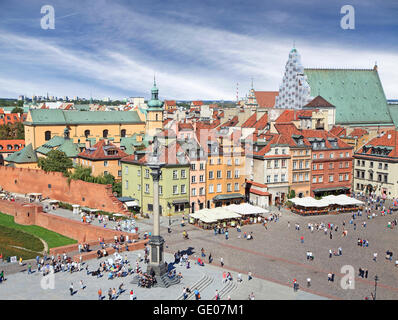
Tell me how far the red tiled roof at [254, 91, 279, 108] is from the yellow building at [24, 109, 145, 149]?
31.6 meters

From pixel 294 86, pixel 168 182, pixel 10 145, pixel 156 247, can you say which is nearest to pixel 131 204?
pixel 168 182

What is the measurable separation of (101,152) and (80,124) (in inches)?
1282

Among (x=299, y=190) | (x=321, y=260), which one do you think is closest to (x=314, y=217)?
(x=299, y=190)

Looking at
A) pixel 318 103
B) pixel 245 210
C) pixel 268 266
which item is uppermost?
pixel 318 103

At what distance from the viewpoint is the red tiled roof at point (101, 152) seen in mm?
75875

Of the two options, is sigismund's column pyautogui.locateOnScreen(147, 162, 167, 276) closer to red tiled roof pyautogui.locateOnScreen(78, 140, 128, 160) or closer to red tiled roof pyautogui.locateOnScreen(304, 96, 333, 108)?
red tiled roof pyautogui.locateOnScreen(78, 140, 128, 160)

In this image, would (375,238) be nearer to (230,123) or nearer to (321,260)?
(321,260)

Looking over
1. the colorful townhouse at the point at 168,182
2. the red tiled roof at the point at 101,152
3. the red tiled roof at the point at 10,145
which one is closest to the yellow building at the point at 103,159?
the red tiled roof at the point at 101,152

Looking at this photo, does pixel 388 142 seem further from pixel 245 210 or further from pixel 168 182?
pixel 168 182

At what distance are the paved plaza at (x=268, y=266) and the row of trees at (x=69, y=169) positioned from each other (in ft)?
42.7

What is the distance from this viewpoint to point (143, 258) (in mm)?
45406

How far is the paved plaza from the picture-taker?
3688 centimetres

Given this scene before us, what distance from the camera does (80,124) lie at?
Result: 107 m

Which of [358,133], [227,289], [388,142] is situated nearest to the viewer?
[227,289]
